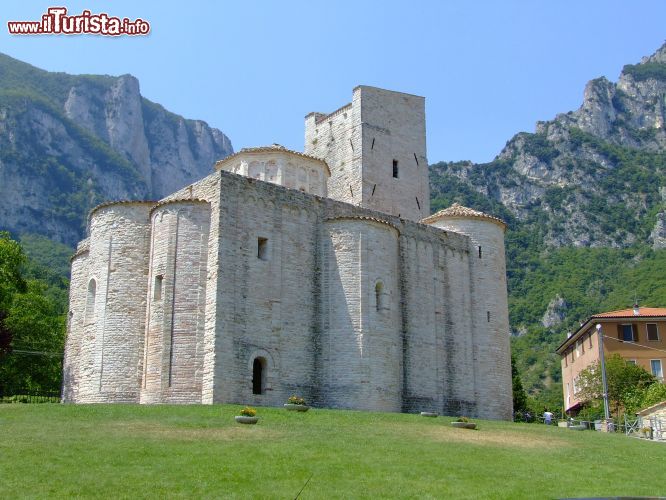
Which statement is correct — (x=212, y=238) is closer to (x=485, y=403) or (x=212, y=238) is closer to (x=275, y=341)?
(x=275, y=341)

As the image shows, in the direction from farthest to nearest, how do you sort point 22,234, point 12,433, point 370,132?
point 22,234
point 370,132
point 12,433

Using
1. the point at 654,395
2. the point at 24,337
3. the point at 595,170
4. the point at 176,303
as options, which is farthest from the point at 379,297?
the point at 595,170

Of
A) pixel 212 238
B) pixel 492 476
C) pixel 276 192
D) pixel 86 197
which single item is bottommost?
pixel 492 476

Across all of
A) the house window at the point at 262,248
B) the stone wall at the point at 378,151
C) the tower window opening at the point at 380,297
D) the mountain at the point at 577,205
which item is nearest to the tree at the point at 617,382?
the stone wall at the point at 378,151

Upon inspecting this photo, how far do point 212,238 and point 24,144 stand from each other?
393 ft

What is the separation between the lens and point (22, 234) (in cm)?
13125

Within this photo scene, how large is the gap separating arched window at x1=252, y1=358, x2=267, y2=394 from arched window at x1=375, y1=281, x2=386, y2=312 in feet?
18.5

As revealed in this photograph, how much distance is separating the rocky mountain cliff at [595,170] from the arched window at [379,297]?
8091cm

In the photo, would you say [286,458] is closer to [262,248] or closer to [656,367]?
[262,248]

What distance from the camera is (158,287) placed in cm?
3509

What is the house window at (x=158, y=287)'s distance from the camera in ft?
115

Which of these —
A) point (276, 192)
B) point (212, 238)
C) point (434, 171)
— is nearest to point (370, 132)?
point (276, 192)

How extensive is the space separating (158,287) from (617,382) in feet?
109

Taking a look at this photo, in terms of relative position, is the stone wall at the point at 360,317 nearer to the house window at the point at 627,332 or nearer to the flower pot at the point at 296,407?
the flower pot at the point at 296,407
